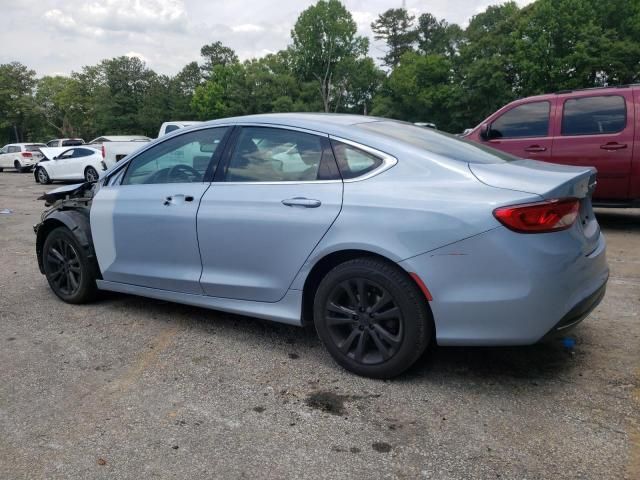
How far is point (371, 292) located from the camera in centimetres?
295

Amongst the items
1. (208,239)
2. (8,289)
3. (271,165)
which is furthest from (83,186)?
(271,165)

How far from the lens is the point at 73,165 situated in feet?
61.1

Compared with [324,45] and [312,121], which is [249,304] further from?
[324,45]

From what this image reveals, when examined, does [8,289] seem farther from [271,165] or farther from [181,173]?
[271,165]

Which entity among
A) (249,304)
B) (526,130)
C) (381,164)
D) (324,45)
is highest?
(324,45)

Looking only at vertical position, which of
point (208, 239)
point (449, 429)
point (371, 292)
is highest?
point (208, 239)

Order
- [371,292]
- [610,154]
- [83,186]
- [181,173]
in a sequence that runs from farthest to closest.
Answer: [610,154] → [83,186] → [181,173] → [371,292]

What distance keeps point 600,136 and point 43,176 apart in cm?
1850

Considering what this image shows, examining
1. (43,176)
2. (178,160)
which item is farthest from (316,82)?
(178,160)

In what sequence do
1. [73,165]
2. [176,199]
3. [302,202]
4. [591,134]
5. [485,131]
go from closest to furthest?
[302,202] → [176,199] → [591,134] → [485,131] → [73,165]

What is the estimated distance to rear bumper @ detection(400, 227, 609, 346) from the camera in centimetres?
256

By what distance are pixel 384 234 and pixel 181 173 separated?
1753 millimetres

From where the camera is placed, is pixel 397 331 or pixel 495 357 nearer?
pixel 397 331

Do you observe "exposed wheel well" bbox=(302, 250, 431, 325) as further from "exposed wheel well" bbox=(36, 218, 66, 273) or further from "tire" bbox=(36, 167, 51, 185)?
"tire" bbox=(36, 167, 51, 185)
